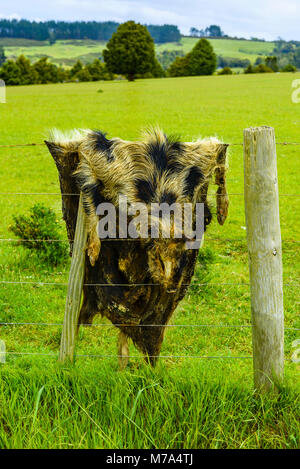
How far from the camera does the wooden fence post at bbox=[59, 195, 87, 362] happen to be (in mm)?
3283

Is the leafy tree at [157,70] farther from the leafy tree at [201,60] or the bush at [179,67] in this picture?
the leafy tree at [201,60]

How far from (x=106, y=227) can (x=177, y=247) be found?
1.59 ft

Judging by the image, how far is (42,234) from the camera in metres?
6.51

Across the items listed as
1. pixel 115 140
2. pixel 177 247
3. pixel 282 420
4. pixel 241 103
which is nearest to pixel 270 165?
pixel 177 247

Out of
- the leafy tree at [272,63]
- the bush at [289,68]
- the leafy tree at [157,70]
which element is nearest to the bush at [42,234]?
the leafy tree at [157,70]

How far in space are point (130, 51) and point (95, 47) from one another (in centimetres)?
5573

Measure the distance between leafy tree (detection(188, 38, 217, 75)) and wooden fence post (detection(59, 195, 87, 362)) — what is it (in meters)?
75.3

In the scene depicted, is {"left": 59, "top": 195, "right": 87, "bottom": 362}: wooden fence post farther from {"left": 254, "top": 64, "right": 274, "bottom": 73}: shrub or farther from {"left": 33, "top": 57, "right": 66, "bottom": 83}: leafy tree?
{"left": 254, "top": 64, "right": 274, "bottom": 73}: shrub

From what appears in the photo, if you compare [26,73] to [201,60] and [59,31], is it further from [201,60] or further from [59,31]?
[59,31]
